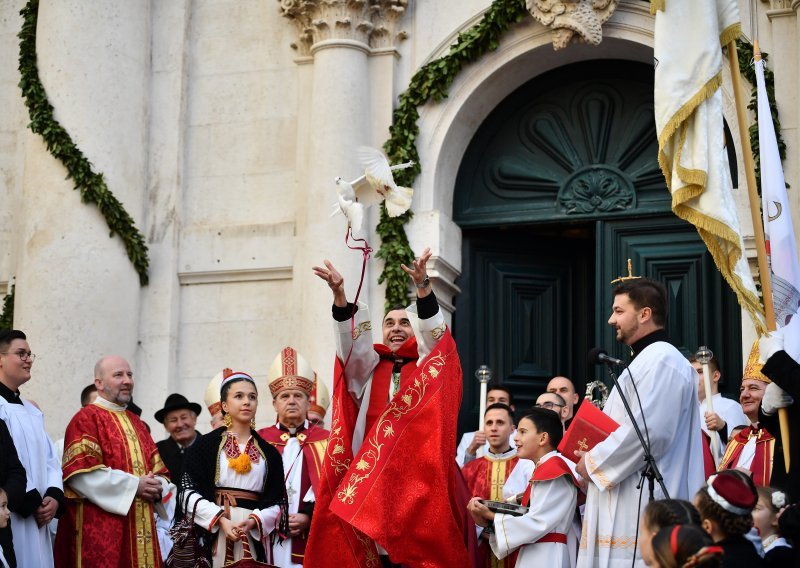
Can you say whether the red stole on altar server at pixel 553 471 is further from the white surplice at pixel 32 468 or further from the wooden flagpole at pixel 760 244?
the white surplice at pixel 32 468

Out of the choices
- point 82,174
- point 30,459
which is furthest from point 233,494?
point 82,174

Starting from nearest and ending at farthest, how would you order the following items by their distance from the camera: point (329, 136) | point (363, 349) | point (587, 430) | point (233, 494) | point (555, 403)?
point (587, 430) < point (363, 349) < point (233, 494) < point (555, 403) < point (329, 136)

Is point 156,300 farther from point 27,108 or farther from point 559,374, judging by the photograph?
point 559,374

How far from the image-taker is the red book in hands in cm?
751

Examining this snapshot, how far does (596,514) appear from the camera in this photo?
748cm

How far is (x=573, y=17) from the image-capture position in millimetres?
12141

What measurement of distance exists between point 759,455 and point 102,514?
13.9 ft

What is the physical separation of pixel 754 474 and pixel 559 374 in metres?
4.65

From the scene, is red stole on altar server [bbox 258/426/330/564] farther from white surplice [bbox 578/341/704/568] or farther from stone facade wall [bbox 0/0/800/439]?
stone facade wall [bbox 0/0/800/439]

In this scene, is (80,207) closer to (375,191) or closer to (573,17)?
(573,17)

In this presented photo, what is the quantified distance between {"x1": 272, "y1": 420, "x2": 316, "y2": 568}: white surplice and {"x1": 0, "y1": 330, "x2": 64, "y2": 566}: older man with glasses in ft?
4.76

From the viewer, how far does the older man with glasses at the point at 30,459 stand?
28.4ft

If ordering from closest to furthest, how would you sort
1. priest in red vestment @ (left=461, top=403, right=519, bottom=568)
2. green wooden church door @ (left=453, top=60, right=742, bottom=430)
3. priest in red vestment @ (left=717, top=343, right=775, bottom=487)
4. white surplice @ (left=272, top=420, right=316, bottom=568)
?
1. priest in red vestment @ (left=717, top=343, right=775, bottom=487)
2. white surplice @ (left=272, top=420, right=316, bottom=568)
3. priest in red vestment @ (left=461, top=403, right=519, bottom=568)
4. green wooden church door @ (left=453, top=60, right=742, bottom=430)

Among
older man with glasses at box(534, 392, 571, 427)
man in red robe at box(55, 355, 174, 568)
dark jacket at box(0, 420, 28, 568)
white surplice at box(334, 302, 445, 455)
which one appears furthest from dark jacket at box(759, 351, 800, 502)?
dark jacket at box(0, 420, 28, 568)
